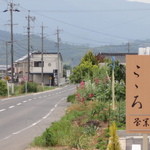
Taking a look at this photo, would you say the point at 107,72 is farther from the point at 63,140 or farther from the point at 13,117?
the point at 63,140

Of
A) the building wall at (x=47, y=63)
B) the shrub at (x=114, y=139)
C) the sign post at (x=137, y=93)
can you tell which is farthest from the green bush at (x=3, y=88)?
the building wall at (x=47, y=63)

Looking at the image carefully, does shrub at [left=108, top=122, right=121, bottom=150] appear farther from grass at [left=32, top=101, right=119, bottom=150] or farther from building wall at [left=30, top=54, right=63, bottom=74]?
building wall at [left=30, top=54, right=63, bottom=74]

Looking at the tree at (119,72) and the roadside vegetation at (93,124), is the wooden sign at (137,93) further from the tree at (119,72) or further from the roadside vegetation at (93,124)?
the tree at (119,72)

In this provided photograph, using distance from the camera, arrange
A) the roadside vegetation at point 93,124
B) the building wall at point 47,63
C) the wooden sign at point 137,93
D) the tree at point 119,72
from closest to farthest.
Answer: the wooden sign at point 137,93
the roadside vegetation at point 93,124
the tree at point 119,72
the building wall at point 47,63

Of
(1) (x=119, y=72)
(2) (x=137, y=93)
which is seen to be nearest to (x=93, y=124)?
(2) (x=137, y=93)

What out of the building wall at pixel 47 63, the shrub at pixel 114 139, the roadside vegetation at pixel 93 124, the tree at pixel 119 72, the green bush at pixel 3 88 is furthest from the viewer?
the building wall at pixel 47 63

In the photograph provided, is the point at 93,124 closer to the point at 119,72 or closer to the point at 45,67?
the point at 119,72

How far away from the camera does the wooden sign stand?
25.4 ft

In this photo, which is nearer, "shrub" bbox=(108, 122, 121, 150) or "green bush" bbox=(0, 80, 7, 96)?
"shrub" bbox=(108, 122, 121, 150)

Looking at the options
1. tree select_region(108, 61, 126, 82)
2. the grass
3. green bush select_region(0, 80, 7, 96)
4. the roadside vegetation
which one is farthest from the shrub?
green bush select_region(0, 80, 7, 96)

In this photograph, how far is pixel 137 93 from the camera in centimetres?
776

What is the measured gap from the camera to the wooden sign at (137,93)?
7730mm

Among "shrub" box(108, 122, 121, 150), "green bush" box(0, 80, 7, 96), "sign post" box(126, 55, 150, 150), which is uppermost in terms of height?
"sign post" box(126, 55, 150, 150)

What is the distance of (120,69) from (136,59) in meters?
22.8
